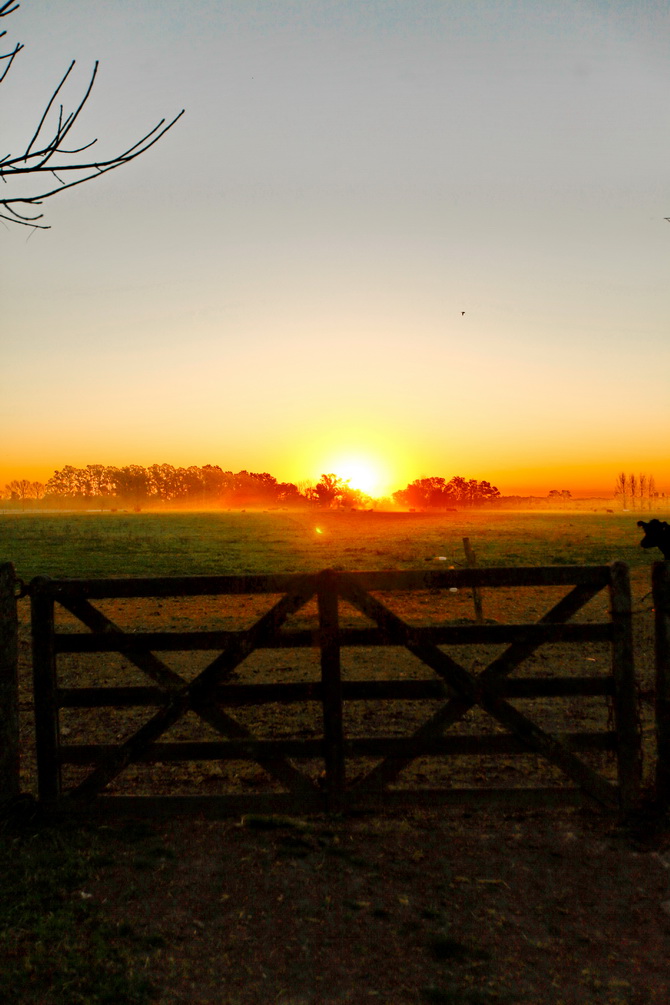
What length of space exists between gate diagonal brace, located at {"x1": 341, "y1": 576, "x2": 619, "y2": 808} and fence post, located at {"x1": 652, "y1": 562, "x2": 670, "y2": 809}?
40cm

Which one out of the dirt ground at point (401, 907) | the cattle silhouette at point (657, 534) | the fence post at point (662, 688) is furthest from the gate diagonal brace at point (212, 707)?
the cattle silhouette at point (657, 534)

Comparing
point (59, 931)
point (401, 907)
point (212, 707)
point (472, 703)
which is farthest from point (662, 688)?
point (59, 931)

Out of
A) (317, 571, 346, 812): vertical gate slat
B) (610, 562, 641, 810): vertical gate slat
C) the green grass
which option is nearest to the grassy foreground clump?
(317, 571, 346, 812): vertical gate slat

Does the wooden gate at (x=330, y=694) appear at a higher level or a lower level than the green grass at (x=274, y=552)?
higher

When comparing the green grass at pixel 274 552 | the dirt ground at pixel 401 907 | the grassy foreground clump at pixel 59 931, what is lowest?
the green grass at pixel 274 552

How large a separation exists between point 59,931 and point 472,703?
320cm

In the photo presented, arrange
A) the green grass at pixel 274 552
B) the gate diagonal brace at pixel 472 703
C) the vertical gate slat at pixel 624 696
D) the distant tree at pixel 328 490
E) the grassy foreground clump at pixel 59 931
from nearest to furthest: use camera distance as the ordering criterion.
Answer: the grassy foreground clump at pixel 59 931, the gate diagonal brace at pixel 472 703, the vertical gate slat at pixel 624 696, the green grass at pixel 274 552, the distant tree at pixel 328 490

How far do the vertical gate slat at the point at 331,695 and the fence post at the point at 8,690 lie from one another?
242 centimetres

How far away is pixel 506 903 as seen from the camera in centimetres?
475

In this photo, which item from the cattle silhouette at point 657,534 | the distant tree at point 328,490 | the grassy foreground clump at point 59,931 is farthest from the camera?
the distant tree at point 328,490

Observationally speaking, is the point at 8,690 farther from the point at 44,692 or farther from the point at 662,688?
the point at 662,688

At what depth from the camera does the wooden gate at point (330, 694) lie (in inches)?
230

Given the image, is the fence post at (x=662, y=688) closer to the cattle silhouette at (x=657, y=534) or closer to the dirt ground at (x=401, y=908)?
the dirt ground at (x=401, y=908)

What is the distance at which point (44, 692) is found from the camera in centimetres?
595
